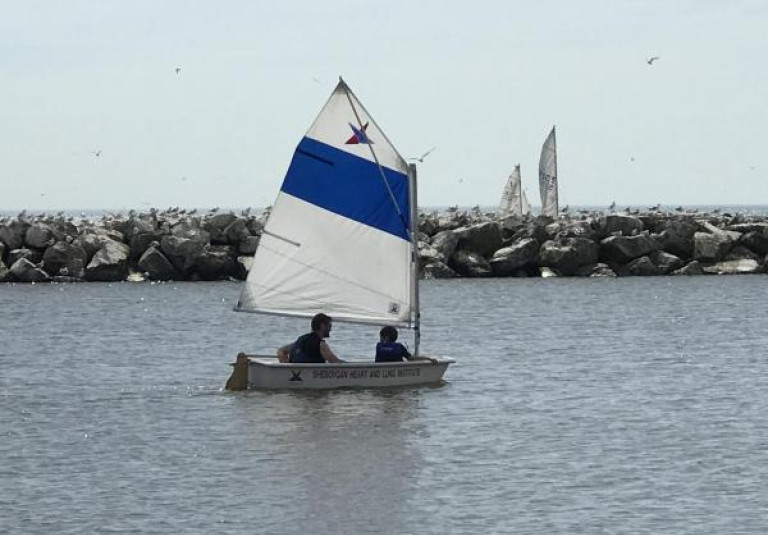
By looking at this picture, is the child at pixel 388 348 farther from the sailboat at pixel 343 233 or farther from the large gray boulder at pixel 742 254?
the large gray boulder at pixel 742 254

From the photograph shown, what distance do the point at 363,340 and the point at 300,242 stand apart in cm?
1644

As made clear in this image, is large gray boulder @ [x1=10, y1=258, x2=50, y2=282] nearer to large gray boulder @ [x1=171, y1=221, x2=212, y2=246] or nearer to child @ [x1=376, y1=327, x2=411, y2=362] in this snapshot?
→ large gray boulder @ [x1=171, y1=221, x2=212, y2=246]

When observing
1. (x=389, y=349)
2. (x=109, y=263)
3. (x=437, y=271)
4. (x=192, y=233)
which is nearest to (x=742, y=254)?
(x=437, y=271)

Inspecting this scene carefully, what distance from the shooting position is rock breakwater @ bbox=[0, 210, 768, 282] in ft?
257

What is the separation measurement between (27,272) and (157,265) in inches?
240

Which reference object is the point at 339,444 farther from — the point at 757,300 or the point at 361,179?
the point at 757,300

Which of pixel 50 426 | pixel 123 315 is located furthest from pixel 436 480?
pixel 123 315

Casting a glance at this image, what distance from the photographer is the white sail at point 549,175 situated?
108 metres

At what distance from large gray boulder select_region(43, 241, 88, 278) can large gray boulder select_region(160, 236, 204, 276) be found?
164 inches

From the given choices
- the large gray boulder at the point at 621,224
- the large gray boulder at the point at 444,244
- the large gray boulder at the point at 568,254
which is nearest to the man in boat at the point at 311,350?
the large gray boulder at the point at 444,244

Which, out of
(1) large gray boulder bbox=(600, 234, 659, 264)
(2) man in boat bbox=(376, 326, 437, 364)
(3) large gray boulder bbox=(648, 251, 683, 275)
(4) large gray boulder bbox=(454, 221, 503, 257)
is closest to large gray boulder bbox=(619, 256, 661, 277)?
(3) large gray boulder bbox=(648, 251, 683, 275)

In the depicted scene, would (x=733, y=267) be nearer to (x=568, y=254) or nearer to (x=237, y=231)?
(x=568, y=254)

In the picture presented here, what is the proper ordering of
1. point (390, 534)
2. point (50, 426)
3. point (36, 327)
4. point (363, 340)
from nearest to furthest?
point (390, 534)
point (50, 426)
point (363, 340)
point (36, 327)

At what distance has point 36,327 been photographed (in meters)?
59.1
